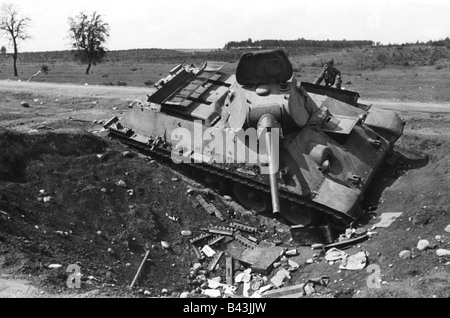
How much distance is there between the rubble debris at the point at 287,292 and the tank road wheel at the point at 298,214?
2957mm

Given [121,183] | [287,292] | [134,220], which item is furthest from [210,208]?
[287,292]

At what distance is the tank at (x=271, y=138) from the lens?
12.8 m

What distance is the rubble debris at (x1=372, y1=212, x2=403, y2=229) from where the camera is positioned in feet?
39.7

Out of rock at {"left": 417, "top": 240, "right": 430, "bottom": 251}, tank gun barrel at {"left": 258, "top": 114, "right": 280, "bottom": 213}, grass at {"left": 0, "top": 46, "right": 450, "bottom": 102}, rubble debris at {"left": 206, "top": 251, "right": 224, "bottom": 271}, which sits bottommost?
rubble debris at {"left": 206, "top": 251, "right": 224, "bottom": 271}

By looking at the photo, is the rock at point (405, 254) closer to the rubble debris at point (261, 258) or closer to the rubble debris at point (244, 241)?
the rubble debris at point (261, 258)

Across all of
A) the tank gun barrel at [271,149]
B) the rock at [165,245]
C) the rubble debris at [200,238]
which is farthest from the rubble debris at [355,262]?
the rock at [165,245]

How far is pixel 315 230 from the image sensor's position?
40.4 ft

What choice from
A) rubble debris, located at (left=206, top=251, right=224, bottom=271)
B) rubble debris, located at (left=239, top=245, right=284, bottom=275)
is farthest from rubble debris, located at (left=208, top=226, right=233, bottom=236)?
A: rubble debris, located at (left=239, top=245, right=284, bottom=275)

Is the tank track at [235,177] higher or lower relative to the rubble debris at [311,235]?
higher

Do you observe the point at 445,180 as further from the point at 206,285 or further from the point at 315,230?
the point at 206,285

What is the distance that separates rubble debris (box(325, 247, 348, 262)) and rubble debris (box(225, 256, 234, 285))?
2072 millimetres

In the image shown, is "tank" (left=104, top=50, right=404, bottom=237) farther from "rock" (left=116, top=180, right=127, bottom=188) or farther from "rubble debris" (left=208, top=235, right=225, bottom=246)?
"rock" (left=116, top=180, right=127, bottom=188)
